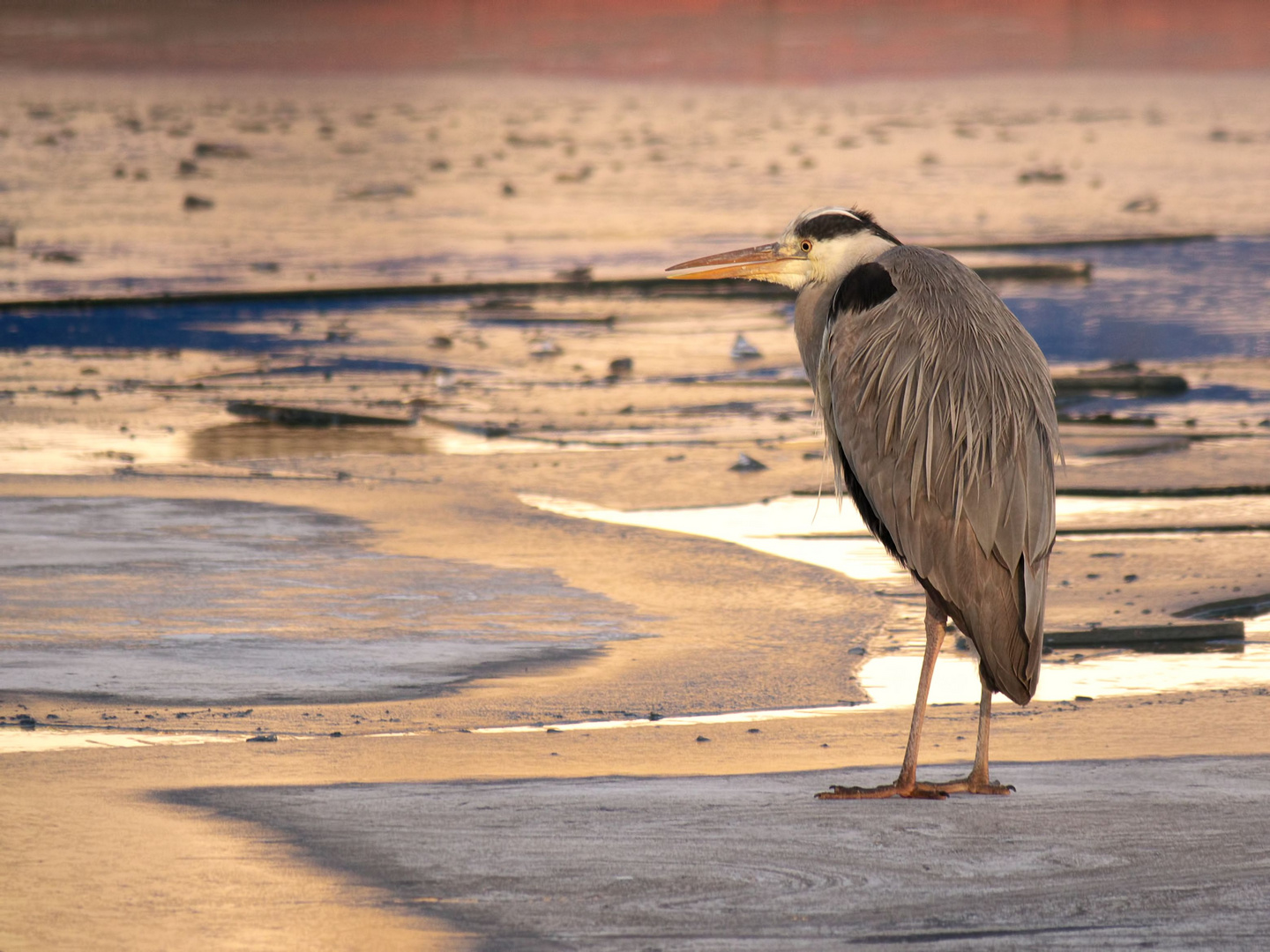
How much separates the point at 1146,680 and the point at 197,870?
12.3ft

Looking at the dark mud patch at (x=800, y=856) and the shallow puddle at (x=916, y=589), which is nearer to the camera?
the dark mud patch at (x=800, y=856)

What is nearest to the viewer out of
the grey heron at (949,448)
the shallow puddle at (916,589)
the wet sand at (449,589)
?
the wet sand at (449,589)

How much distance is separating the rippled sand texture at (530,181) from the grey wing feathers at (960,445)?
16359 millimetres

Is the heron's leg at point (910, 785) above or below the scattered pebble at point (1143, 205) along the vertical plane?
above

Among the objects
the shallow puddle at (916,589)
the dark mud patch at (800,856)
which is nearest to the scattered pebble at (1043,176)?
the shallow puddle at (916,589)

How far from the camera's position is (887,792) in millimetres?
6062

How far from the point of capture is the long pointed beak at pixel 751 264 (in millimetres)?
6809

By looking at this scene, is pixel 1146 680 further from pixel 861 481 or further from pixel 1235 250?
pixel 1235 250

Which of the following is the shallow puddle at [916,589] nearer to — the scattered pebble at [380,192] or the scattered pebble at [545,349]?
the scattered pebble at [545,349]

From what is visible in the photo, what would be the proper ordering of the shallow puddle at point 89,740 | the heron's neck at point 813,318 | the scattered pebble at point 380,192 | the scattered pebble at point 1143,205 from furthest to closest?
A: 1. the scattered pebble at point 380,192
2. the scattered pebble at point 1143,205
3. the heron's neck at point 813,318
4. the shallow puddle at point 89,740

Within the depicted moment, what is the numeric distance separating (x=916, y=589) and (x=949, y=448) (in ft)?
10.2

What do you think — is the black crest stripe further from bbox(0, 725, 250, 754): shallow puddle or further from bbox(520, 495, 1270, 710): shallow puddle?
bbox(0, 725, 250, 754): shallow puddle

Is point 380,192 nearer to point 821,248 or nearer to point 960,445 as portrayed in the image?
point 821,248

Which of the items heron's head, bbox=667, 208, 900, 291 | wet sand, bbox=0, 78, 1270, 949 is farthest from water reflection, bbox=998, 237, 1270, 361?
heron's head, bbox=667, 208, 900, 291
